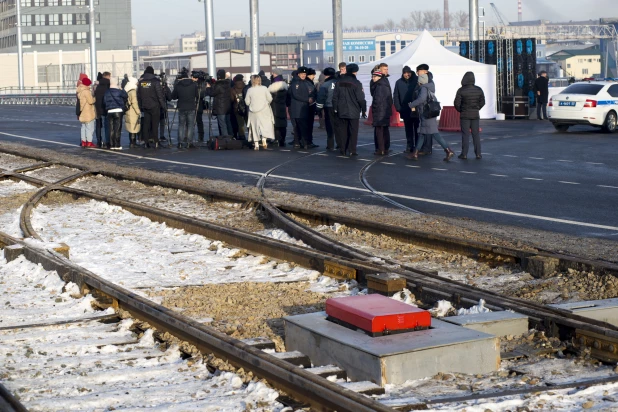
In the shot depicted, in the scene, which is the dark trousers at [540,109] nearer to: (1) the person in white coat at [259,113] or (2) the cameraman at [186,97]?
(1) the person in white coat at [259,113]

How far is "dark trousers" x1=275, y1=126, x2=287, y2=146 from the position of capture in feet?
80.3

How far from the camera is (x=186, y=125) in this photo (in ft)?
80.5

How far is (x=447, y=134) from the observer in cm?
Result: 2780

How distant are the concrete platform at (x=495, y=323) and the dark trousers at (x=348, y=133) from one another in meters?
14.5

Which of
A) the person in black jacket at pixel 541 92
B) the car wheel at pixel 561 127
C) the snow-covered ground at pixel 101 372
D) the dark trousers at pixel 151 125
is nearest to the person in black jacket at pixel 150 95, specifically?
the dark trousers at pixel 151 125

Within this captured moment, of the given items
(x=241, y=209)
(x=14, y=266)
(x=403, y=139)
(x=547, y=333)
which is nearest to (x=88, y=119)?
(x=403, y=139)

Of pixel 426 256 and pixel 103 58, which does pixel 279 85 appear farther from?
pixel 103 58

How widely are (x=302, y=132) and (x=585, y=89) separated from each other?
9114mm

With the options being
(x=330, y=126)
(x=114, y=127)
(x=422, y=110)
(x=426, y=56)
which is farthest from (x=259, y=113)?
(x=426, y=56)

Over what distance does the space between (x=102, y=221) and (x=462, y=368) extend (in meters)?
7.95

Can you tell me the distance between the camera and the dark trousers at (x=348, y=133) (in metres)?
20.7

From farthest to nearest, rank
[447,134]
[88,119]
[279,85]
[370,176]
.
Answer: [447,134] → [88,119] → [279,85] → [370,176]

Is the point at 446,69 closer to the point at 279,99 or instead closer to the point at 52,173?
the point at 279,99

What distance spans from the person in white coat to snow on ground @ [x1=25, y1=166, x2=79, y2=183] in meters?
4.51
